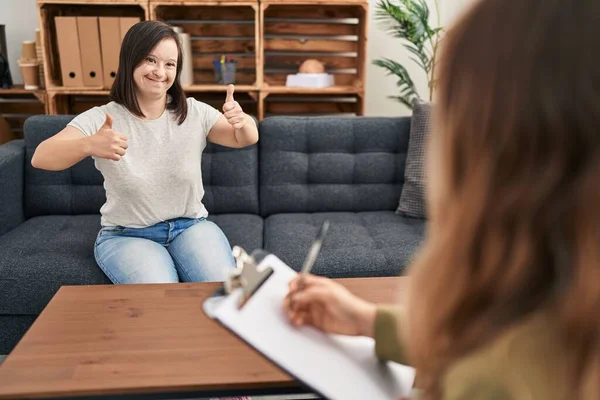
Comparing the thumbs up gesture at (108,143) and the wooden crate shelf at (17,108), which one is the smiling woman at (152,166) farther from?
the wooden crate shelf at (17,108)

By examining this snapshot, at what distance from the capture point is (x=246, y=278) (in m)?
0.86

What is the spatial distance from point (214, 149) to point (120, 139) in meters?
0.85

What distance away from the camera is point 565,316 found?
19.1 inches

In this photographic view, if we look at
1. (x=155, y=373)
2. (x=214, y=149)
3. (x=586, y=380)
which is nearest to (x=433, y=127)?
(x=586, y=380)

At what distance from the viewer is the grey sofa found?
1.88 meters

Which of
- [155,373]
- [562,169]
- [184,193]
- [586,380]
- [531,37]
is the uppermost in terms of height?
[531,37]

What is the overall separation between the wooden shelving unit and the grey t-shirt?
114 cm

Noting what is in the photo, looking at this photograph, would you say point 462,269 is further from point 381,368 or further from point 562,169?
point 381,368

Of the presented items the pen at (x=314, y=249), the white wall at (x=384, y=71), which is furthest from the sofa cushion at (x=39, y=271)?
the white wall at (x=384, y=71)

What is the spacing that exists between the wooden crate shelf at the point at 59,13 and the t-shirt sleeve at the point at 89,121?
3.96ft

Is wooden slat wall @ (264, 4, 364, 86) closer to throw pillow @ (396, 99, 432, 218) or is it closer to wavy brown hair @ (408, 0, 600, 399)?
throw pillow @ (396, 99, 432, 218)

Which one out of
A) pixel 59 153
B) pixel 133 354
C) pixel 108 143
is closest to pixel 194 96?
pixel 59 153

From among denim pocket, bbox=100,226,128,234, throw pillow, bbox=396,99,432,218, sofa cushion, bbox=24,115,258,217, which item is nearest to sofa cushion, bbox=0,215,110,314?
denim pocket, bbox=100,226,128,234

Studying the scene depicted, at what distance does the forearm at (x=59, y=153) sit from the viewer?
60.4 inches
